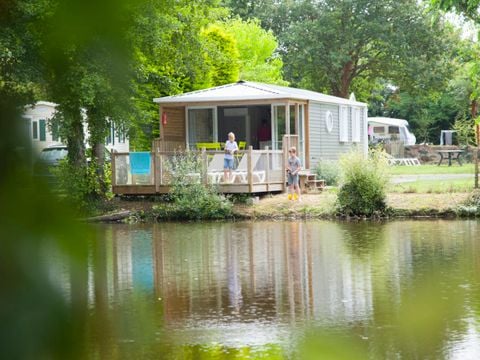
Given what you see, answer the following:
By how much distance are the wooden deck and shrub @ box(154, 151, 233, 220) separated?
0.57 feet

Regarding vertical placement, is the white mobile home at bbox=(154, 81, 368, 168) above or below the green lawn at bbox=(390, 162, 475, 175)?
above

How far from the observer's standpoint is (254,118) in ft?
103

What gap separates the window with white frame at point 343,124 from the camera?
3381 centimetres

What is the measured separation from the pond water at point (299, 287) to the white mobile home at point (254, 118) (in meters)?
7.58

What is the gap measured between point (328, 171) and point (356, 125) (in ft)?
21.5

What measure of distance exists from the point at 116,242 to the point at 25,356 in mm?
17783

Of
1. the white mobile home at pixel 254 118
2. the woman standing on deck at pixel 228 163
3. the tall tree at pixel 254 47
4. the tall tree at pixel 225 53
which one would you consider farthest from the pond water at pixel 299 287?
the tall tree at pixel 254 47

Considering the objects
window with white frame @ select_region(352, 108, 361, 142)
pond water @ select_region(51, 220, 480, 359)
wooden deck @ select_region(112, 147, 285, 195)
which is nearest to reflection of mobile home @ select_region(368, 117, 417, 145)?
window with white frame @ select_region(352, 108, 361, 142)

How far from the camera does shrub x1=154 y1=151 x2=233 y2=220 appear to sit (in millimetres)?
23750

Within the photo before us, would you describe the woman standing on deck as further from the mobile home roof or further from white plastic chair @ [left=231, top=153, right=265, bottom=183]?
the mobile home roof

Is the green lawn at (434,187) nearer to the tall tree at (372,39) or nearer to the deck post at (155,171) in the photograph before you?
the deck post at (155,171)

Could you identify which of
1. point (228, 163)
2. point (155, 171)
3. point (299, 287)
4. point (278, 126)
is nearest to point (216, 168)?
point (228, 163)

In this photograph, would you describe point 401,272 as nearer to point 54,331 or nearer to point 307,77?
point 54,331

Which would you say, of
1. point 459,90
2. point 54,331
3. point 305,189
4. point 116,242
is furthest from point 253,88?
point 459,90
